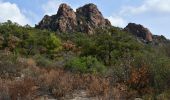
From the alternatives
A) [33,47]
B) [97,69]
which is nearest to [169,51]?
[97,69]

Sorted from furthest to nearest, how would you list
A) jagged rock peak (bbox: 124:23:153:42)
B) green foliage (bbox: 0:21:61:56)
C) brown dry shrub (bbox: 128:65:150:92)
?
jagged rock peak (bbox: 124:23:153:42) → green foliage (bbox: 0:21:61:56) → brown dry shrub (bbox: 128:65:150:92)

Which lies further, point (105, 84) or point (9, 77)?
point (9, 77)

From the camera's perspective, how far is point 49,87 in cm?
1291

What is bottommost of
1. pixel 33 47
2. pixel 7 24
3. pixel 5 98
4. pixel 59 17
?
pixel 5 98

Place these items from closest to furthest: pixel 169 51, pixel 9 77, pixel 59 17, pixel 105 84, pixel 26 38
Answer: pixel 105 84 < pixel 9 77 < pixel 169 51 < pixel 26 38 < pixel 59 17

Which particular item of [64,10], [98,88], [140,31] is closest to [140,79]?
[98,88]

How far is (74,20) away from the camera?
96312 millimetres

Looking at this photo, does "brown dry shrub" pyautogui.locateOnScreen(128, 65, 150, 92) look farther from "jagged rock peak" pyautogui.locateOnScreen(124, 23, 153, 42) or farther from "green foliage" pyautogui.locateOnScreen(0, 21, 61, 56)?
"jagged rock peak" pyautogui.locateOnScreen(124, 23, 153, 42)

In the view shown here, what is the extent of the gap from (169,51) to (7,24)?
3481 centimetres

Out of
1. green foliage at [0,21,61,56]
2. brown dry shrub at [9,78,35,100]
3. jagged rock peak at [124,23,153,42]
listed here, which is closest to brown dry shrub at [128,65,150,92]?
brown dry shrub at [9,78,35,100]

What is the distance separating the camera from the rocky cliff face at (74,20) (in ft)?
306

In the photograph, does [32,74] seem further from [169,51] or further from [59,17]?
[59,17]

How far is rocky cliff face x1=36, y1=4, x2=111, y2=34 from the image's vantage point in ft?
306

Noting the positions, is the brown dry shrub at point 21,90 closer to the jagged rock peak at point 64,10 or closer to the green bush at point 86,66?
the green bush at point 86,66
